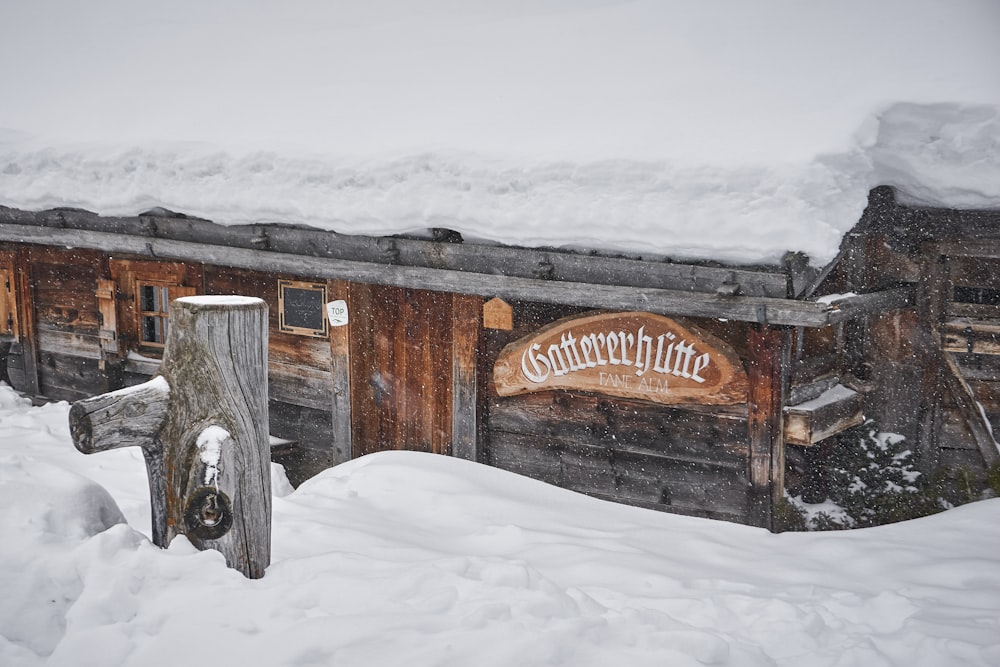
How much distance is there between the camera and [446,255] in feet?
19.0

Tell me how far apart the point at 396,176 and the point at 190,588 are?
347 centimetres

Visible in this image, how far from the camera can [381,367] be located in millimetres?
6504

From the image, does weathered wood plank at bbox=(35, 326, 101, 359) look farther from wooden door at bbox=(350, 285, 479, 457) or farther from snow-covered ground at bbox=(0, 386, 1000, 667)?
snow-covered ground at bbox=(0, 386, 1000, 667)

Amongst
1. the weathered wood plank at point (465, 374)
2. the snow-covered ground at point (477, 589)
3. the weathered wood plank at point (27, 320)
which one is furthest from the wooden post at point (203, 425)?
the weathered wood plank at point (27, 320)

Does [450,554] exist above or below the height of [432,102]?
below

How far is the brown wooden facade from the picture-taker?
506 cm

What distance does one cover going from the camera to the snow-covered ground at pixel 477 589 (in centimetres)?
286

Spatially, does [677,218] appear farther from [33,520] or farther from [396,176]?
[33,520]

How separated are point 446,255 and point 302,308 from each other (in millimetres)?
1619

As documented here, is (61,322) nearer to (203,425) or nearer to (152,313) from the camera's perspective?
(152,313)

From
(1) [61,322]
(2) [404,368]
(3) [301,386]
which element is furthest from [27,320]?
(2) [404,368]

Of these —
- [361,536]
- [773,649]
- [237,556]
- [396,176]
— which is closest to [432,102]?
[396,176]

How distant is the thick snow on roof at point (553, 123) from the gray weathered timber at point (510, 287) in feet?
1.02

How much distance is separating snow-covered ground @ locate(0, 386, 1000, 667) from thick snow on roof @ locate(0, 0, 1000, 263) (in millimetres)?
1706
